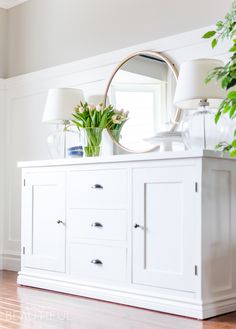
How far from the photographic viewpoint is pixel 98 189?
3391mm

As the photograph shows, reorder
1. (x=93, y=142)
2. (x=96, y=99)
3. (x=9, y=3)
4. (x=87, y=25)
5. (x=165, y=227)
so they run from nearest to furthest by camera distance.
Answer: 1. (x=165, y=227)
2. (x=93, y=142)
3. (x=96, y=99)
4. (x=87, y=25)
5. (x=9, y=3)

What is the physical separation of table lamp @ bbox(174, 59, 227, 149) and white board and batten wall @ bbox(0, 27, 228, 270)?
946mm

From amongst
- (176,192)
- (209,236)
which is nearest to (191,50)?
(176,192)

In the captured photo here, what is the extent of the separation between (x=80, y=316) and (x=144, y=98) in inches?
62.2

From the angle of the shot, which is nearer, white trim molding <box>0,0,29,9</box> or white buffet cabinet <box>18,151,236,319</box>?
white buffet cabinet <box>18,151,236,319</box>

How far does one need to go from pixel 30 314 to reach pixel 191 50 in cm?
187

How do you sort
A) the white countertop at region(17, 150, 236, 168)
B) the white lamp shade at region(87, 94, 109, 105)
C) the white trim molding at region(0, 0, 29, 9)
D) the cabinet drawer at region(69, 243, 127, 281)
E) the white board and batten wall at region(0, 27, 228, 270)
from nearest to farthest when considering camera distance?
the white countertop at region(17, 150, 236, 168), the cabinet drawer at region(69, 243, 127, 281), the white lamp shade at region(87, 94, 109, 105), the white board and batten wall at region(0, 27, 228, 270), the white trim molding at region(0, 0, 29, 9)

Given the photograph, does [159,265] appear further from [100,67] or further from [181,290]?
[100,67]

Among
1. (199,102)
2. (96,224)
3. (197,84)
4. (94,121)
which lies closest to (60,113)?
(94,121)

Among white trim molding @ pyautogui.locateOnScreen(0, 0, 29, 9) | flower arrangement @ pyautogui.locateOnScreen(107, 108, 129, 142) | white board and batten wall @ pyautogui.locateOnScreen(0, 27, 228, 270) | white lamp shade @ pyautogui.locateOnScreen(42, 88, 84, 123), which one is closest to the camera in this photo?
flower arrangement @ pyautogui.locateOnScreen(107, 108, 129, 142)

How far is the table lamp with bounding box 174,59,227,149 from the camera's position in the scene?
312 centimetres

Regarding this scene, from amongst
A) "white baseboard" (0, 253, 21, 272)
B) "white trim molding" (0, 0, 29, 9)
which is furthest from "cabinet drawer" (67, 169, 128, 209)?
"white trim molding" (0, 0, 29, 9)

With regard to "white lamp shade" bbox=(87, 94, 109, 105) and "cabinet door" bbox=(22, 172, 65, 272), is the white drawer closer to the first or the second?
"cabinet door" bbox=(22, 172, 65, 272)

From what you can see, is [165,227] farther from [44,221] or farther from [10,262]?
[10,262]
